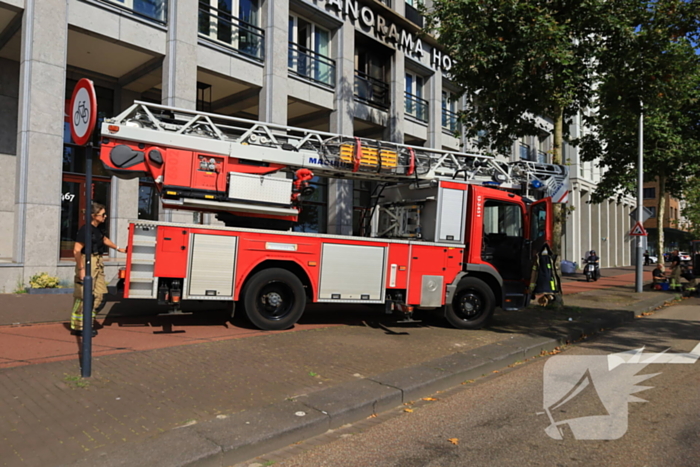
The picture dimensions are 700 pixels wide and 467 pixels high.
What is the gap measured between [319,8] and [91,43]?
7.13 metres

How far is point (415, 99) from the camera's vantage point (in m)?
20.9

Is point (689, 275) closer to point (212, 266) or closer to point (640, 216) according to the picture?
point (640, 216)

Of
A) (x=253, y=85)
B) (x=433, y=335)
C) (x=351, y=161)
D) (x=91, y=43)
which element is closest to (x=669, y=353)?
(x=433, y=335)

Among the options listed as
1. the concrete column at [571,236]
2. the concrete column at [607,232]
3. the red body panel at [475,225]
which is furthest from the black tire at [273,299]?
the concrete column at [607,232]

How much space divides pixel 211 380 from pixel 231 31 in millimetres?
11778

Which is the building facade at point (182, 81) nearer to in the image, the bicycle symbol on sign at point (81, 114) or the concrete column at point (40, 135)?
the concrete column at point (40, 135)

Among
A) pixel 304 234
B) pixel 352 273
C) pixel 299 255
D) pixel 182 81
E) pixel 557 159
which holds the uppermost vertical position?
pixel 182 81

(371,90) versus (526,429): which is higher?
(371,90)

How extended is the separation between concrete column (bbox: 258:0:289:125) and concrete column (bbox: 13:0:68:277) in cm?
520

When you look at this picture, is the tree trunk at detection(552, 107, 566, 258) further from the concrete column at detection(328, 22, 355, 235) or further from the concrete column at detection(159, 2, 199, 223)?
the concrete column at detection(159, 2, 199, 223)

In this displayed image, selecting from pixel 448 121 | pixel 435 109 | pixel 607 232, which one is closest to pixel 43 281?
pixel 435 109

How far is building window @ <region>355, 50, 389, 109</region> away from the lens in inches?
722

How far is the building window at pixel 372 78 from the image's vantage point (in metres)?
18.3

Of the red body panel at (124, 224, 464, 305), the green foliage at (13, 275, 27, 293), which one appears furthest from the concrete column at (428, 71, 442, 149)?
the green foliage at (13, 275, 27, 293)
